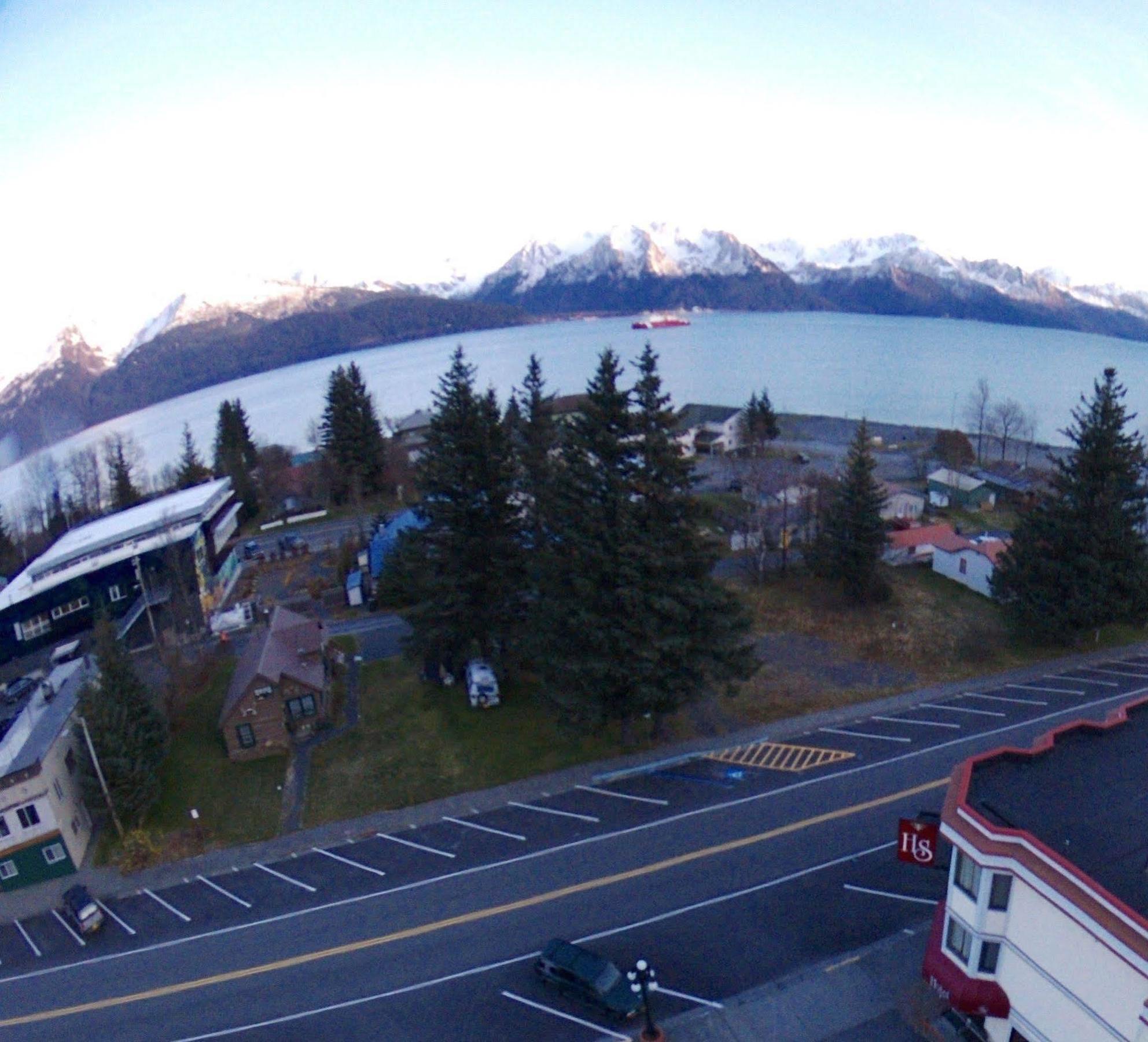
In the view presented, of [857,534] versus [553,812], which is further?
[857,534]

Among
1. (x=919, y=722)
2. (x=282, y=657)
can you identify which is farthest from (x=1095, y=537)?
(x=282, y=657)

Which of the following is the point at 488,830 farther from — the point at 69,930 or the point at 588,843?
the point at 69,930

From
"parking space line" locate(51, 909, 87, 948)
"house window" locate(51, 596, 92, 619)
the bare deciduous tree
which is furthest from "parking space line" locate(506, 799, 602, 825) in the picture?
the bare deciduous tree

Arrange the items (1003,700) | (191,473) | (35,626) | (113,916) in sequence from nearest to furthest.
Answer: (113,916) < (1003,700) < (35,626) < (191,473)

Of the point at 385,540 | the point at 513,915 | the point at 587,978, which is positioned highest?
the point at 385,540

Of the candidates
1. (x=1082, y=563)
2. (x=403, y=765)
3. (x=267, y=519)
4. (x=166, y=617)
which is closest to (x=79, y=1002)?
(x=403, y=765)

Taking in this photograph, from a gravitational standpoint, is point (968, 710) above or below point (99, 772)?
below

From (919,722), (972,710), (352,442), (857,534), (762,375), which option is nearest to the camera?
(919,722)

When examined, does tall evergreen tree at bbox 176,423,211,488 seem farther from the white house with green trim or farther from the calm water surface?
the white house with green trim
